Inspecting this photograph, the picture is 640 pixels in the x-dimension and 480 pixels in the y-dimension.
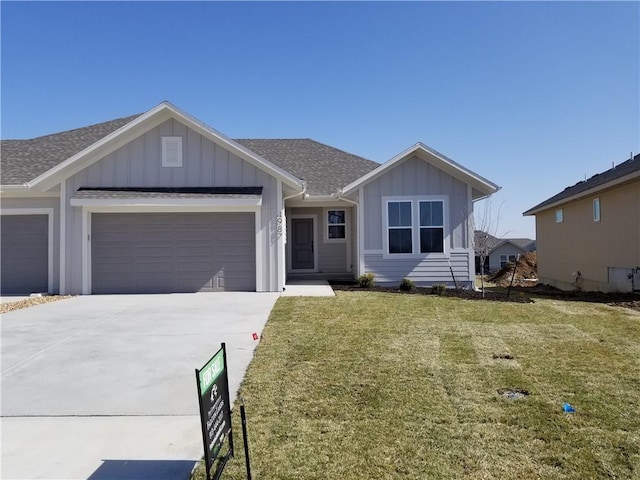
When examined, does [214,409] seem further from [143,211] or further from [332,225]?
[332,225]

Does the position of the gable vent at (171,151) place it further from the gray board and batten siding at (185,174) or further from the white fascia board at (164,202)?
the white fascia board at (164,202)

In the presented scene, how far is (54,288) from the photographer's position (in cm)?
1221

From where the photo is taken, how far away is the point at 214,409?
9.44 ft

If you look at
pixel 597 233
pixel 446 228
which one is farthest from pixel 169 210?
pixel 597 233

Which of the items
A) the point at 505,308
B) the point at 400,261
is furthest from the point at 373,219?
the point at 505,308

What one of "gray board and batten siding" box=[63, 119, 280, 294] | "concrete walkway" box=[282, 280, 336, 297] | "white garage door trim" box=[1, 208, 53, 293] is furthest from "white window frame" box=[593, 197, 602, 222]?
"white garage door trim" box=[1, 208, 53, 293]

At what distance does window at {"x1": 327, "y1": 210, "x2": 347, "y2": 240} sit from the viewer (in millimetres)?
15688

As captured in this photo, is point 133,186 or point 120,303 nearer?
point 120,303

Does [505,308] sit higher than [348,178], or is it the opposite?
[348,178]

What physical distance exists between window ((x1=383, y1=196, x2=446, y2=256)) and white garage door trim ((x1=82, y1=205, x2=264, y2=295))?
3.89 m

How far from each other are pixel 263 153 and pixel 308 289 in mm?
7919

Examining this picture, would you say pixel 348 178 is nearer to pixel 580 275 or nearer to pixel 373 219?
pixel 373 219

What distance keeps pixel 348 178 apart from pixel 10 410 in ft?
42.5

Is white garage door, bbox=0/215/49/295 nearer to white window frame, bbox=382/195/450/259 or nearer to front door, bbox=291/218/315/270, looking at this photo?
front door, bbox=291/218/315/270
